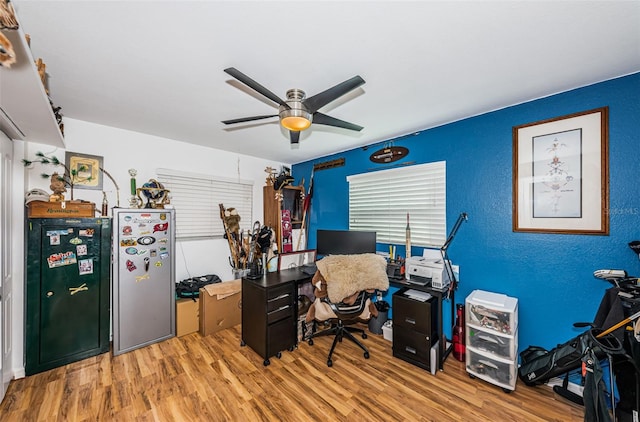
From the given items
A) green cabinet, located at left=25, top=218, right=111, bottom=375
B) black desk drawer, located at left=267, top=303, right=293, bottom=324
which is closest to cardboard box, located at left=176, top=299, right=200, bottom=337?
green cabinet, located at left=25, top=218, right=111, bottom=375

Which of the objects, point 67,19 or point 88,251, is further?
point 88,251

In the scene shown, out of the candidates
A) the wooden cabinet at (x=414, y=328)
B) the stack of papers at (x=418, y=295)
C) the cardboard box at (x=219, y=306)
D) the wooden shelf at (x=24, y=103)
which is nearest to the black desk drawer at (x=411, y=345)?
the wooden cabinet at (x=414, y=328)

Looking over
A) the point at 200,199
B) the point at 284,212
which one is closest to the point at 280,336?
the point at 284,212

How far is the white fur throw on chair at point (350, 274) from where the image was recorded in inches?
89.4

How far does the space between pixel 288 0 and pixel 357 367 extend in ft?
9.36

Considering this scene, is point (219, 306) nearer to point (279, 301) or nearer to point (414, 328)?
point (279, 301)

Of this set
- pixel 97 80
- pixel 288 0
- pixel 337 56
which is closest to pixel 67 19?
pixel 97 80

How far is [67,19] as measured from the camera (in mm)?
1239

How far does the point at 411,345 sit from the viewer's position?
2402 millimetres

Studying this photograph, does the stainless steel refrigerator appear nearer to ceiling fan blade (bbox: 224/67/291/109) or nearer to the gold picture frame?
the gold picture frame

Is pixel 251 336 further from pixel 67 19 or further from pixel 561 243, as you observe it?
pixel 561 243

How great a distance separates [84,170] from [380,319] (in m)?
3.84

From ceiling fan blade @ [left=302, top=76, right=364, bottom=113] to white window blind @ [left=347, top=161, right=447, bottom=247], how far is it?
1.77 metres

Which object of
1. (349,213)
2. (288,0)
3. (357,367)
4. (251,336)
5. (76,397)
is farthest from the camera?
(349,213)
